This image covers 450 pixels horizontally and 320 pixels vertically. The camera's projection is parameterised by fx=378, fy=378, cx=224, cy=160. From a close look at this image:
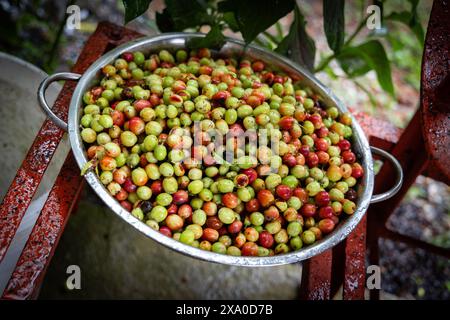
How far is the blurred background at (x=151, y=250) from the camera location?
234 centimetres

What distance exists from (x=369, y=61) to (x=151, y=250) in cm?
178

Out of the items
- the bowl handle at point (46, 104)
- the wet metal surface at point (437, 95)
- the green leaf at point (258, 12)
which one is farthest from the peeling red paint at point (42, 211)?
the wet metal surface at point (437, 95)

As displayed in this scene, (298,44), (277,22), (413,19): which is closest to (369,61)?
(413,19)

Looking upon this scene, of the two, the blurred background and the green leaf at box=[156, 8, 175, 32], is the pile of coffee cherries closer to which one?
the green leaf at box=[156, 8, 175, 32]

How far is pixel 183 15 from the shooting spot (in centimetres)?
187

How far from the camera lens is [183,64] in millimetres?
1773

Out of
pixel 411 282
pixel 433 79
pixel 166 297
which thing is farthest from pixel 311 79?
pixel 411 282

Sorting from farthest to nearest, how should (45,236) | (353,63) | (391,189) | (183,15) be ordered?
(353,63) → (183,15) → (391,189) → (45,236)

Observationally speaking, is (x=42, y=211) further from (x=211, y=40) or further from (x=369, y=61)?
(x=369, y=61)

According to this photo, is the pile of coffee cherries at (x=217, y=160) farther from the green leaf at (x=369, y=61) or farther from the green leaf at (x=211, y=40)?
the green leaf at (x=369, y=61)

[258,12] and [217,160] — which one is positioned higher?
[258,12]

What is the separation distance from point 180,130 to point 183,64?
43 cm

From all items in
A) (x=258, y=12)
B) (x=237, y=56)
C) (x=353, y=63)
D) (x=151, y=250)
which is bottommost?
(x=151, y=250)

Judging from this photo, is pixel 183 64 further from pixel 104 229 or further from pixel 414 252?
pixel 414 252
